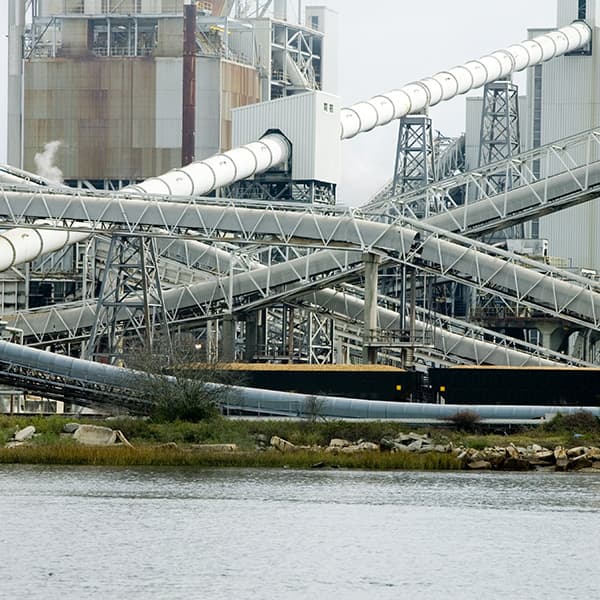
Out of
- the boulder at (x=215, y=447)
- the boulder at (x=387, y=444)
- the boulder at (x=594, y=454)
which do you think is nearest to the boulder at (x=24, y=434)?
the boulder at (x=215, y=447)

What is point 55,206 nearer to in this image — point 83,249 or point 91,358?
point 91,358

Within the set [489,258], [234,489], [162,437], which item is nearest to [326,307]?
[489,258]

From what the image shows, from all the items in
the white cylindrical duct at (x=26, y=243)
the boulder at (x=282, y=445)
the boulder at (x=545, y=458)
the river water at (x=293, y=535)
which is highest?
the white cylindrical duct at (x=26, y=243)

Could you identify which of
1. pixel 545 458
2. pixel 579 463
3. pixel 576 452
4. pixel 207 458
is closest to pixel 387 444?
pixel 545 458

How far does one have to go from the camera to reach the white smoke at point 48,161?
11038 cm

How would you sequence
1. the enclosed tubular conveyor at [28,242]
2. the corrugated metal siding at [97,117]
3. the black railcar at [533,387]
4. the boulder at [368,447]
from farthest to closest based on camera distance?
the corrugated metal siding at [97,117], the enclosed tubular conveyor at [28,242], the black railcar at [533,387], the boulder at [368,447]

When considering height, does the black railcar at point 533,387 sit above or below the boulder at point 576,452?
above

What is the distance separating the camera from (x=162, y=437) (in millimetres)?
57625

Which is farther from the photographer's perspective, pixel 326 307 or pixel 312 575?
pixel 326 307

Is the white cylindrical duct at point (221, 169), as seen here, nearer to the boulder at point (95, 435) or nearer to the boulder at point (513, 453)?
the boulder at point (95, 435)

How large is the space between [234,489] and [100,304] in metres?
23.2

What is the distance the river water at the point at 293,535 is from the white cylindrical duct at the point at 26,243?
2398 cm

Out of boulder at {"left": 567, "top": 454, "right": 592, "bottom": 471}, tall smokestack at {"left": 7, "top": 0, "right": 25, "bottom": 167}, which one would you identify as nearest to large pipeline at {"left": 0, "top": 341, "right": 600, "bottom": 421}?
boulder at {"left": 567, "top": 454, "right": 592, "bottom": 471}

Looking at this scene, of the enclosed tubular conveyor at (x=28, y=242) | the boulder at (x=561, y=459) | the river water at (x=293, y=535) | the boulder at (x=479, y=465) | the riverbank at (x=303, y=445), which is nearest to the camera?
the river water at (x=293, y=535)
